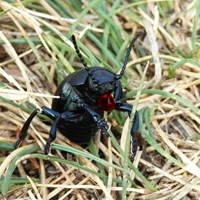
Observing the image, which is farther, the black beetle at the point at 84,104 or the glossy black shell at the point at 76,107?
the glossy black shell at the point at 76,107

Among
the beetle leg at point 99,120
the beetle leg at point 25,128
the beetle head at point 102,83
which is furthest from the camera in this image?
the beetle leg at point 25,128

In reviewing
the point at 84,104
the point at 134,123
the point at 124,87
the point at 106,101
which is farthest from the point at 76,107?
the point at 124,87

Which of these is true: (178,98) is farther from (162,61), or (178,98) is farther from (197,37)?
(197,37)

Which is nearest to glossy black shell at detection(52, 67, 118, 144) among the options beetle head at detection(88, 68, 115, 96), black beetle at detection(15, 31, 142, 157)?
black beetle at detection(15, 31, 142, 157)

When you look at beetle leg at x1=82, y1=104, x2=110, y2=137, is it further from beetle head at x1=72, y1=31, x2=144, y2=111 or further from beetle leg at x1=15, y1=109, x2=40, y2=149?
beetle leg at x1=15, y1=109, x2=40, y2=149

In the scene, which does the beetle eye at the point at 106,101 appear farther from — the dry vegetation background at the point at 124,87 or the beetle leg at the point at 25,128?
the beetle leg at the point at 25,128

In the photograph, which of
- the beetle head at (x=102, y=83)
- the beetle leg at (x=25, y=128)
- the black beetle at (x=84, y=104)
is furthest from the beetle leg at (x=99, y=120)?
the beetle leg at (x=25, y=128)

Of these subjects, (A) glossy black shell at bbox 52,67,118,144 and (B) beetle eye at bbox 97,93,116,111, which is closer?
(B) beetle eye at bbox 97,93,116,111
